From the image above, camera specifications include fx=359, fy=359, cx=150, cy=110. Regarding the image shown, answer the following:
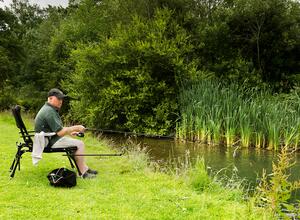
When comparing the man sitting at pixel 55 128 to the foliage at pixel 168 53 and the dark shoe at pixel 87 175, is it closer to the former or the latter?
the dark shoe at pixel 87 175

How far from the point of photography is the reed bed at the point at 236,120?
1059 centimetres

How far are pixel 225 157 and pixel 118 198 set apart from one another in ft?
18.0

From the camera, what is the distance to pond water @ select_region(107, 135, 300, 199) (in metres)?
7.70

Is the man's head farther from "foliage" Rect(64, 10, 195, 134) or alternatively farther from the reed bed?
"foliage" Rect(64, 10, 195, 134)

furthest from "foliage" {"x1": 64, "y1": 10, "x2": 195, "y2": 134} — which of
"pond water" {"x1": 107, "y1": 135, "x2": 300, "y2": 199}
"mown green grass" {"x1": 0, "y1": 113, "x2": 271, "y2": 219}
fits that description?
"mown green grass" {"x1": 0, "y1": 113, "x2": 271, "y2": 219}

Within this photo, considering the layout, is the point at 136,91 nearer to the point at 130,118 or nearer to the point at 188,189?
the point at 130,118

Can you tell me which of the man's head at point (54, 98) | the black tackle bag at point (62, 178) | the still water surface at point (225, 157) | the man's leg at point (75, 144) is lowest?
the still water surface at point (225, 157)

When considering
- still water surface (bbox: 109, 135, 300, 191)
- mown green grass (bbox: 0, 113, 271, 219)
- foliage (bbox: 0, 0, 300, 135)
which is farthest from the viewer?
foliage (bbox: 0, 0, 300, 135)

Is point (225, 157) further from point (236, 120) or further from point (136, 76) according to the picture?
point (136, 76)

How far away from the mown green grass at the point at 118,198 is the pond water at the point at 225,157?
1561mm

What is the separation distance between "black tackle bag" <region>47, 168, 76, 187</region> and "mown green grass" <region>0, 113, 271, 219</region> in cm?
9

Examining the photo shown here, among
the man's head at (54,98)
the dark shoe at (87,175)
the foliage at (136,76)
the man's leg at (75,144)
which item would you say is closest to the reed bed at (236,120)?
the foliage at (136,76)

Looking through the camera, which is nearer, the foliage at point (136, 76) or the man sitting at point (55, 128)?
the man sitting at point (55, 128)

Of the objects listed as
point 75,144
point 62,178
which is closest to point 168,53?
point 75,144
